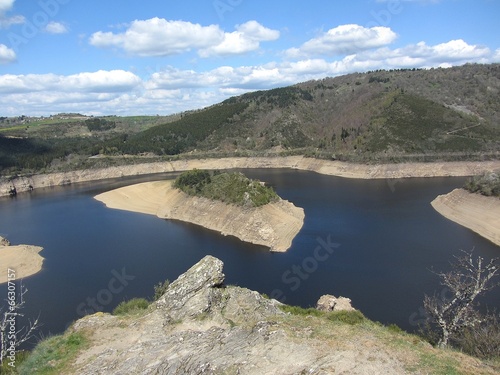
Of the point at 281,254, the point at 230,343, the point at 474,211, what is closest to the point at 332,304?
the point at 281,254

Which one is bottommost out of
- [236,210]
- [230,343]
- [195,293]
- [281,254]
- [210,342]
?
[281,254]

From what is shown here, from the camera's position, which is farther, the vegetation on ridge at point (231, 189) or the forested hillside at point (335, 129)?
the forested hillside at point (335, 129)

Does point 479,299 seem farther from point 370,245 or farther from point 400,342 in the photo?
point 400,342

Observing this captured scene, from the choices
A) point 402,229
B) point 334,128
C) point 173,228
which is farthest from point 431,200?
point 334,128

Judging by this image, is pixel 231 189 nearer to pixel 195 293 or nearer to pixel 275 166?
pixel 195 293

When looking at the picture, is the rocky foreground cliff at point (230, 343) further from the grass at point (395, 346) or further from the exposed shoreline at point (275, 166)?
the exposed shoreline at point (275, 166)

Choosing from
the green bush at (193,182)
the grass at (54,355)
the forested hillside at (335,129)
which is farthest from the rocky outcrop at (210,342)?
the forested hillside at (335,129)

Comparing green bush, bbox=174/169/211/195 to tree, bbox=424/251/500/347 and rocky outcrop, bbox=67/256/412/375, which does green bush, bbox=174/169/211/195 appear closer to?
tree, bbox=424/251/500/347

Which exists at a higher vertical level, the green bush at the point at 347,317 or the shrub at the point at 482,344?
the green bush at the point at 347,317
